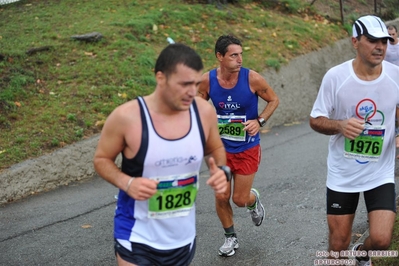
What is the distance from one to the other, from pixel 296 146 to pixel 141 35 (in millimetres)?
4404

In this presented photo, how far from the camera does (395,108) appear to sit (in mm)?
4816

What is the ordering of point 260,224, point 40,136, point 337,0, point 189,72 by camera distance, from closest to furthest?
1. point 189,72
2. point 260,224
3. point 40,136
4. point 337,0

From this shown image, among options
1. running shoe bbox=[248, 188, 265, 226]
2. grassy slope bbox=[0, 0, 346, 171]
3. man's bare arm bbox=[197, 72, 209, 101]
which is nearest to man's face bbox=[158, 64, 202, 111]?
man's bare arm bbox=[197, 72, 209, 101]

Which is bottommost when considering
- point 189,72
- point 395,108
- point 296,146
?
point 296,146

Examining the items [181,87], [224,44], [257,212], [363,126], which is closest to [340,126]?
[363,126]

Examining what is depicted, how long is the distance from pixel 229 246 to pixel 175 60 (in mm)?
2917

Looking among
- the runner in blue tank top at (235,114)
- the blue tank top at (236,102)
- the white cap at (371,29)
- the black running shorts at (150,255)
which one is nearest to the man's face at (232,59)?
the runner in blue tank top at (235,114)

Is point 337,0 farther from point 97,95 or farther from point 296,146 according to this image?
point 97,95

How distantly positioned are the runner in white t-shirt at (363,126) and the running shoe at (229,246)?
152cm

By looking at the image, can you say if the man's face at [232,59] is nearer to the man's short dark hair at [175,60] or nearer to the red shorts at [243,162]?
the red shorts at [243,162]

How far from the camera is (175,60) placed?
370cm

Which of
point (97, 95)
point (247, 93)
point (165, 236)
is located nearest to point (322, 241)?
point (247, 93)

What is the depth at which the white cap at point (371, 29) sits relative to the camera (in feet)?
15.1

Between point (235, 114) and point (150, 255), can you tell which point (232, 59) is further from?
point (150, 255)
